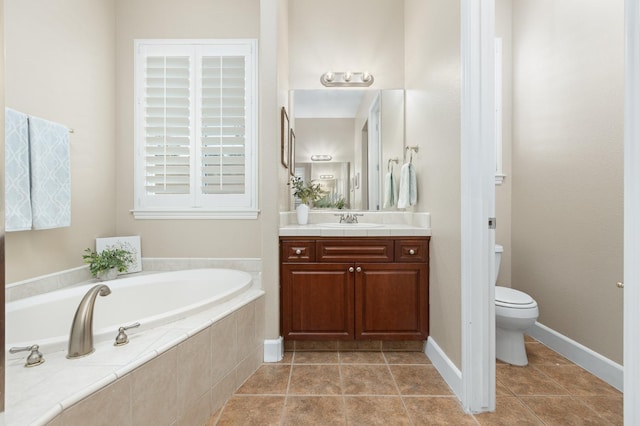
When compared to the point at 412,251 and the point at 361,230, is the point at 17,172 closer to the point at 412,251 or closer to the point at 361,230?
the point at 361,230

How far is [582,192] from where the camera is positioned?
1905mm

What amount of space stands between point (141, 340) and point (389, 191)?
2.08m

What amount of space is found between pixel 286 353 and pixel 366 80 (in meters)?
2.40

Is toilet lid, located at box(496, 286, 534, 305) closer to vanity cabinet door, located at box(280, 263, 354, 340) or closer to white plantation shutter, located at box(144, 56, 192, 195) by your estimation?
vanity cabinet door, located at box(280, 263, 354, 340)

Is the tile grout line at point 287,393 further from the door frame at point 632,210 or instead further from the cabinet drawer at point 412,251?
the door frame at point 632,210

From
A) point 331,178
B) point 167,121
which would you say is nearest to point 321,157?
point 331,178

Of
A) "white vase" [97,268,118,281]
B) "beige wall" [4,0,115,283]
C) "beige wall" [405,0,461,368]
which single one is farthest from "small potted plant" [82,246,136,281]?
"beige wall" [405,0,461,368]

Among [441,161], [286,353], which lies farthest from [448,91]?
[286,353]

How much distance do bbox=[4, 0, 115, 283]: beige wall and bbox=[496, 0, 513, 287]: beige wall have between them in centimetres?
332

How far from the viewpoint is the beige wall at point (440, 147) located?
1647 mm

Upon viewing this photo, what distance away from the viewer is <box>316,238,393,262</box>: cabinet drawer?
6.79 ft

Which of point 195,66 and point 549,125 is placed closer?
point 549,125

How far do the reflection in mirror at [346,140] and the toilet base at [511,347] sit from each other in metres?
1.33

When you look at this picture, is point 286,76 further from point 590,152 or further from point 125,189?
point 590,152
